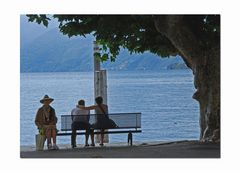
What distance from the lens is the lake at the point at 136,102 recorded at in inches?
662

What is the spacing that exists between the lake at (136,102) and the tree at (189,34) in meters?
1.67

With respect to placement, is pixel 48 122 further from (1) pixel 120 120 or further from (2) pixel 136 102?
(2) pixel 136 102

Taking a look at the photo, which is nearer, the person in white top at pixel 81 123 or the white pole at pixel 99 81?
the person in white top at pixel 81 123

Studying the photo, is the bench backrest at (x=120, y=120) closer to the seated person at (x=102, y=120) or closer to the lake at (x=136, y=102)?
the seated person at (x=102, y=120)

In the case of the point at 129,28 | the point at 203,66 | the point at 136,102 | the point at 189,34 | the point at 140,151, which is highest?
the point at 129,28

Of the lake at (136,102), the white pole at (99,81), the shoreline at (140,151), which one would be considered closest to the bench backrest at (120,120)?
the lake at (136,102)

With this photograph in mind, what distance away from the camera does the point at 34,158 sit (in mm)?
12984

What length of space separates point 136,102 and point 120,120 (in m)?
12.3

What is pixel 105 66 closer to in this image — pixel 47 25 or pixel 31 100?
pixel 31 100

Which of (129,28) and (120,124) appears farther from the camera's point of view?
(120,124)

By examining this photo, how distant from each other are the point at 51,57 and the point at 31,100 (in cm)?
408

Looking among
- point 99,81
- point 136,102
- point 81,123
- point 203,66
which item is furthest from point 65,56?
point 203,66

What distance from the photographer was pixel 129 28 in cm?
1439

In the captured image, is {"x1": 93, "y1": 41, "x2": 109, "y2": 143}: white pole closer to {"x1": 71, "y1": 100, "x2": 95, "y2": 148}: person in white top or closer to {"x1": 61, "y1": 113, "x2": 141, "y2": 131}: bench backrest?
{"x1": 61, "y1": 113, "x2": 141, "y2": 131}: bench backrest
